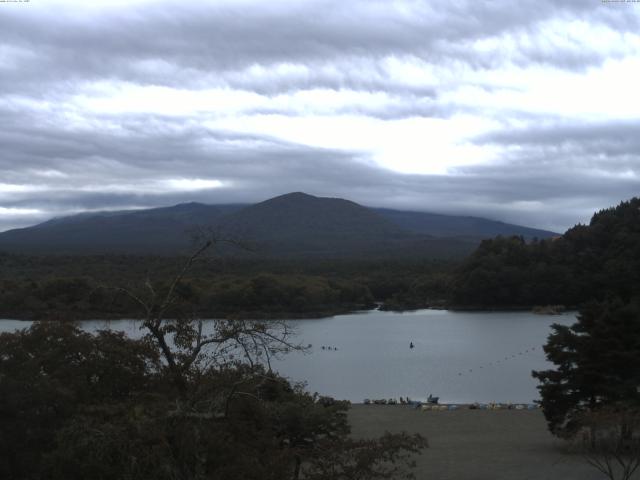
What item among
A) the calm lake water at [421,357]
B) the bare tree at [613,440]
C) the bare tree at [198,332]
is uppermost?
the bare tree at [198,332]

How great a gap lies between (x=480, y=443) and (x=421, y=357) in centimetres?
2358

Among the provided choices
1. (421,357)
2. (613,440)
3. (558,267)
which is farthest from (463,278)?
(613,440)

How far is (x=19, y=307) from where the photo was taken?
54062mm

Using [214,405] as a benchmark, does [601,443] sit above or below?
below

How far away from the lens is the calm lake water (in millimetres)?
33125

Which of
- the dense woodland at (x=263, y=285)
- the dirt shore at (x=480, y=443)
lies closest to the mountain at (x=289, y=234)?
the dense woodland at (x=263, y=285)

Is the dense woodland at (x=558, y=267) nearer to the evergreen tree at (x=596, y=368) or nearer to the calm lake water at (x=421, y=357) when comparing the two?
the calm lake water at (x=421, y=357)

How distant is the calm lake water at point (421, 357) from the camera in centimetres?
3312

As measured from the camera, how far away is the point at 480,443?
66.4ft

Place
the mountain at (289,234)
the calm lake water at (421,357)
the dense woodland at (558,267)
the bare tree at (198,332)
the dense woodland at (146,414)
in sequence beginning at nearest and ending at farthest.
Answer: the dense woodland at (146,414), the bare tree at (198,332), the calm lake water at (421,357), the dense woodland at (558,267), the mountain at (289,234)

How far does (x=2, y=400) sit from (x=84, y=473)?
11.1 ft

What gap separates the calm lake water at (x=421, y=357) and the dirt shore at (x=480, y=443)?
145 inches

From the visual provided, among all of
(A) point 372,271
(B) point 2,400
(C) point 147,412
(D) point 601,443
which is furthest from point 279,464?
(A) point 372,271

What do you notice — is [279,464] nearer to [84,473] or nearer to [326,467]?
[326,467]
